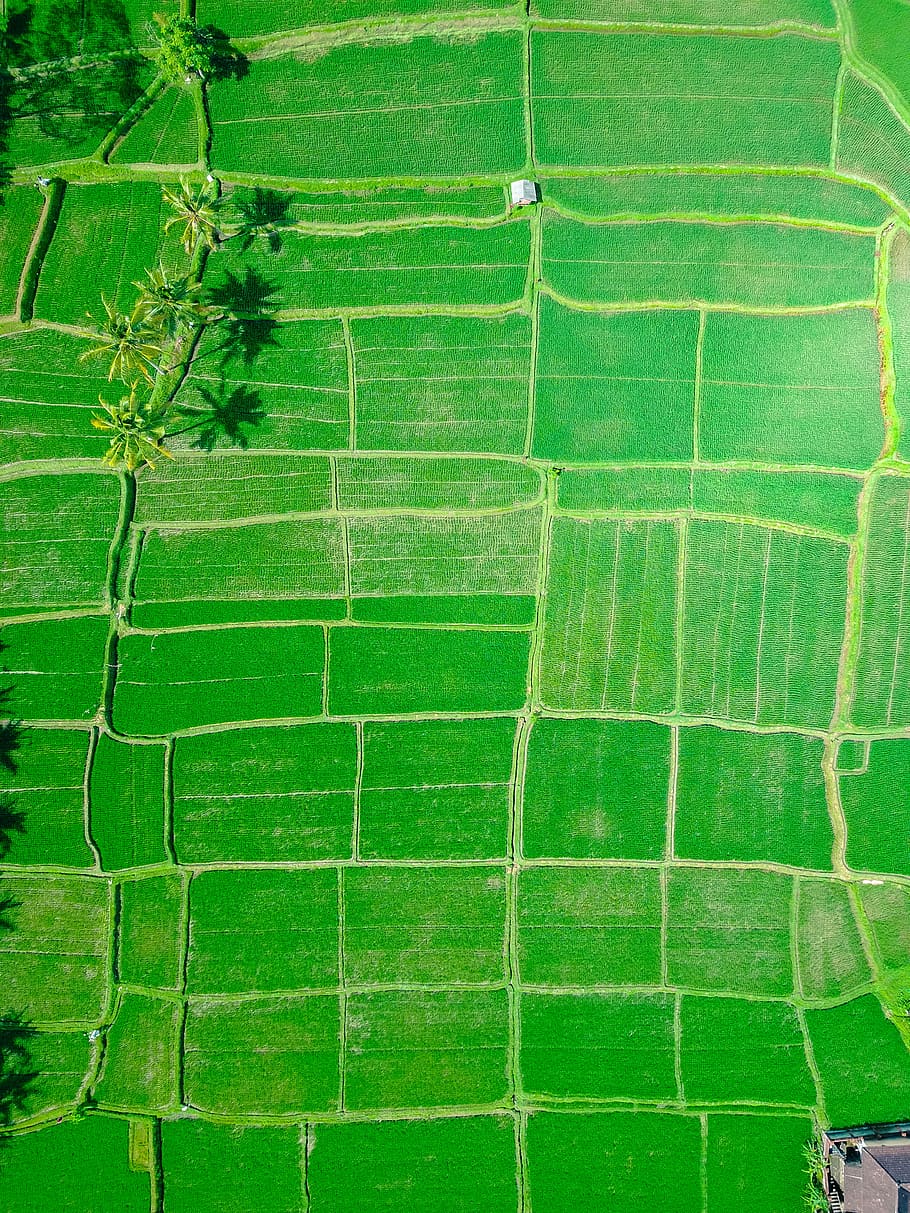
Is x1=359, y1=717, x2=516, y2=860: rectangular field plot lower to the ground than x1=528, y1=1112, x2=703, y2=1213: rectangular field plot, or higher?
higher

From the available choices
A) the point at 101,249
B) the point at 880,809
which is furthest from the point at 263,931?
the point at 101,249

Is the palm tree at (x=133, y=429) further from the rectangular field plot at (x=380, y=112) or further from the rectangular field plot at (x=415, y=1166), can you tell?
the rectangular field plot at (x=415, y=1166)

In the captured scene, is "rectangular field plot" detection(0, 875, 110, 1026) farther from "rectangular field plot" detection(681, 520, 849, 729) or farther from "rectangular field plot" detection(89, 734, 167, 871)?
"rectangular field plot" detection(681, 520, 849, 729)

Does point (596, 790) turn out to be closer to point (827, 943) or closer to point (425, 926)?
point (425, 926)

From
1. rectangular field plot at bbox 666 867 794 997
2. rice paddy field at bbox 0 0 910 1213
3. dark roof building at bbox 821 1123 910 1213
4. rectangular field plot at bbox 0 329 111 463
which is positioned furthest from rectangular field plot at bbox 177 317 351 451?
dark roof building at bbox 821 1123 910 1213

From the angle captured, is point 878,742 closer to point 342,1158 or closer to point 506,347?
point 506,347
